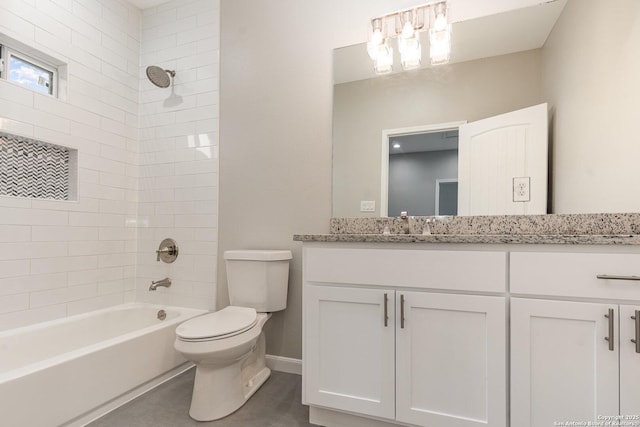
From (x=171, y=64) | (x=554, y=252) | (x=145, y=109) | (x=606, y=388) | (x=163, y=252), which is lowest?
(x=606, y=388)

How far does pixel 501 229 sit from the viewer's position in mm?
1585

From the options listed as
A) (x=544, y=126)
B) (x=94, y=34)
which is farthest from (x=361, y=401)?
(x=94, y=34)

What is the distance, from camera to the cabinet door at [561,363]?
3.43ft

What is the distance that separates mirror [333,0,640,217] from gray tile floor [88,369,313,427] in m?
1.05

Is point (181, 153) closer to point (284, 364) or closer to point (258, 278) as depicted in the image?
point (258, 278)

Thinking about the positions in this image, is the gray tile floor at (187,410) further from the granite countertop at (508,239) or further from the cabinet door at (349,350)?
the granite countertop at (508,239)

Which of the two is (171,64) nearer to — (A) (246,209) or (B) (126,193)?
(B) (126,193)

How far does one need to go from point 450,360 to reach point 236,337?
0.94 metres

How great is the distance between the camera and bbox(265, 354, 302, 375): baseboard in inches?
80.0

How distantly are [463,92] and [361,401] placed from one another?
158 centimetres

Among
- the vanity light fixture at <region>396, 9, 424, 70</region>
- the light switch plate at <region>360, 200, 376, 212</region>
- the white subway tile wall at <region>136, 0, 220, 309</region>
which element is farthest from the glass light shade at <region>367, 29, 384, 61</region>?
the white subway tile wall at <region>136, 0, 220, 309</region>

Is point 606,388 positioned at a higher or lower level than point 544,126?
lower

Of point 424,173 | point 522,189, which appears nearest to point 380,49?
point 424,173

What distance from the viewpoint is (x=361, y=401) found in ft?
4.32
